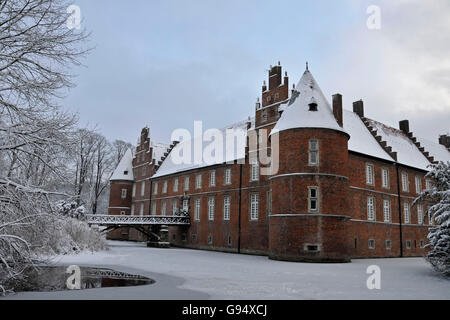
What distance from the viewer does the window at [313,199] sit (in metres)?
20.9

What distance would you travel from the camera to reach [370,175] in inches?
1070

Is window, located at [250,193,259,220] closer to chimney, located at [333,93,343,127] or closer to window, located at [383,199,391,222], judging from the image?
chimney, located at [333,93,343,127]

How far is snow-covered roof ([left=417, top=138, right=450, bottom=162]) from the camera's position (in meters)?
36.2

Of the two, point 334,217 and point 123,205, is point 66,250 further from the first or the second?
point 123,205

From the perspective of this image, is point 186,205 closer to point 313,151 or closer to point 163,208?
A: point 163,208

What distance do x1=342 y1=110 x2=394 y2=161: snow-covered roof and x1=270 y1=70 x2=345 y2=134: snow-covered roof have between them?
4.28 metres

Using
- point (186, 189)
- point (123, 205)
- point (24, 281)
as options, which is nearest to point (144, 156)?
point (123, 205)

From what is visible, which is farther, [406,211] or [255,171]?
[406,211]

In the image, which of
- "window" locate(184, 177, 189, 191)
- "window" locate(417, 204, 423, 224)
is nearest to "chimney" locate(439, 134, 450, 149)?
"window" locate(417, 204, 423, 224)

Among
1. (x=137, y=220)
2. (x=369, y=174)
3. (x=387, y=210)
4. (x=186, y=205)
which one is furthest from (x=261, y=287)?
(x=137, y=220)

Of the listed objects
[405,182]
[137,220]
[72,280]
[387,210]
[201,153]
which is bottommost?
[72,280]

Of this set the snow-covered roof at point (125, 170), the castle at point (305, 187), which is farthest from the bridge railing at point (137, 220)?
the snow-covered roof at point (125, 170)

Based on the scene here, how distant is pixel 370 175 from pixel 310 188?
818cm

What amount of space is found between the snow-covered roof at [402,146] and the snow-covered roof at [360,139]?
1.49 m
